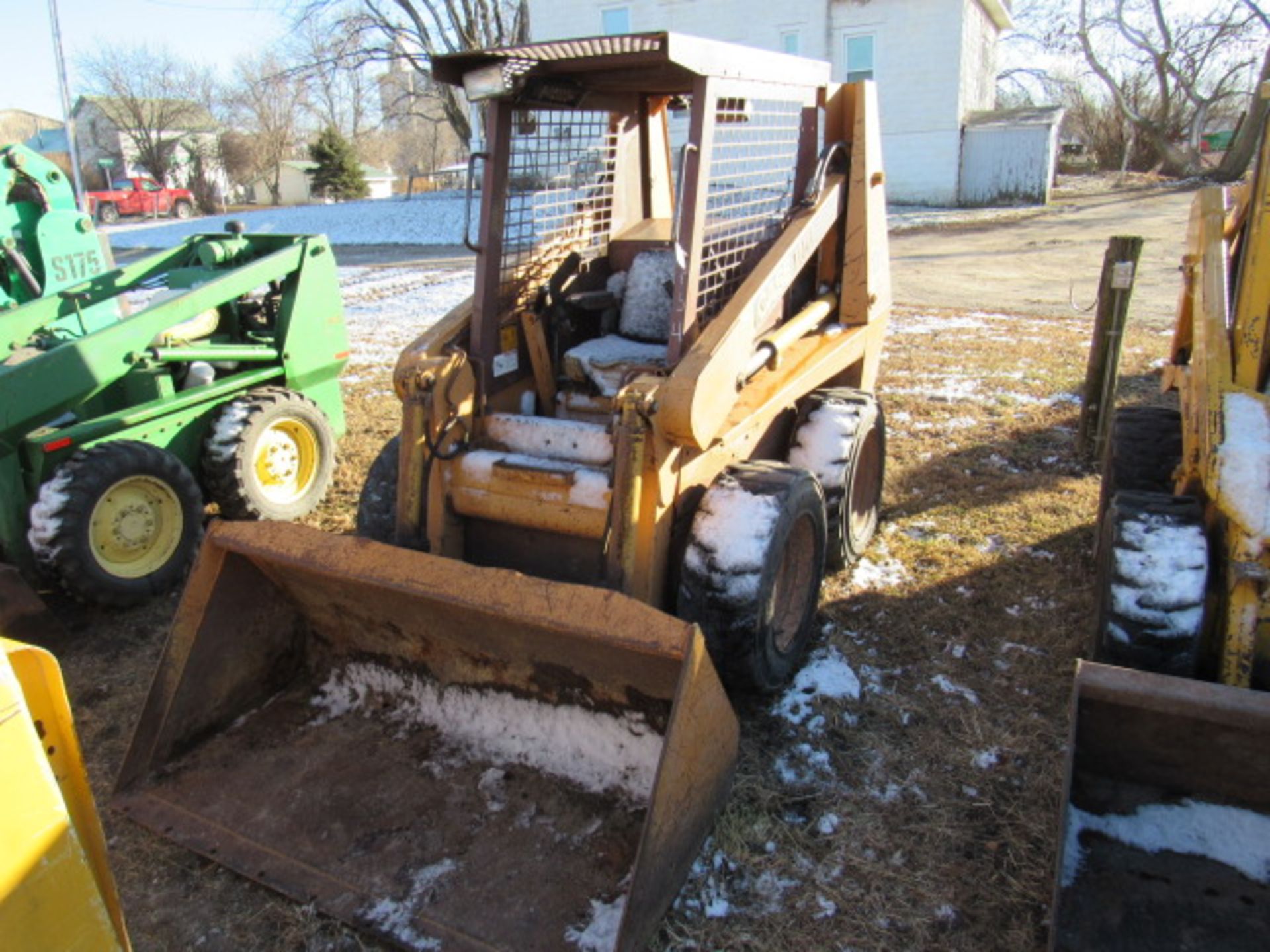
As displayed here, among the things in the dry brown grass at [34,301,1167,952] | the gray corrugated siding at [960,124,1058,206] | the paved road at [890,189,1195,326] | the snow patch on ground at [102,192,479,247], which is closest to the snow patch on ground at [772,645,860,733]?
the dry brown grass at [34,301,1167,952]

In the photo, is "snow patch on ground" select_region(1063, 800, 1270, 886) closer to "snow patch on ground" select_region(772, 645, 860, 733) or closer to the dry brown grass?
the dry brown grass

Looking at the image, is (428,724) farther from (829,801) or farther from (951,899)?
(951,899)

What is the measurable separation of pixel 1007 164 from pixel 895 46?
3804 mm

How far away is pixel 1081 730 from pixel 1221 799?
0.40 metres

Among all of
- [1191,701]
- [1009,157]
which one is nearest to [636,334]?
[1191,701]

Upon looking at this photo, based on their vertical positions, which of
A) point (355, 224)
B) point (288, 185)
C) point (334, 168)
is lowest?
point (355, 224)

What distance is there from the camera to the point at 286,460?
5.65 meters

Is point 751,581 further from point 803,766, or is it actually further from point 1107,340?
point 1107,340

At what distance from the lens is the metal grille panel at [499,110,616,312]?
13.4 ft

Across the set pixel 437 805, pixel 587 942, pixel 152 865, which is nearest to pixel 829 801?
pixel 587 942

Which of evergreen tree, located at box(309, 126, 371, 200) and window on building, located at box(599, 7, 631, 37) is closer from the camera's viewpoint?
window on building, located at box(599, 7, 631, 37)

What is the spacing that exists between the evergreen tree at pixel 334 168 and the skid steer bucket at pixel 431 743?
3559 cm

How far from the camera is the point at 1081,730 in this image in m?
2.69

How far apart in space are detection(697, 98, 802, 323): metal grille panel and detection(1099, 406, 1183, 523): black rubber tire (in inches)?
73.6
